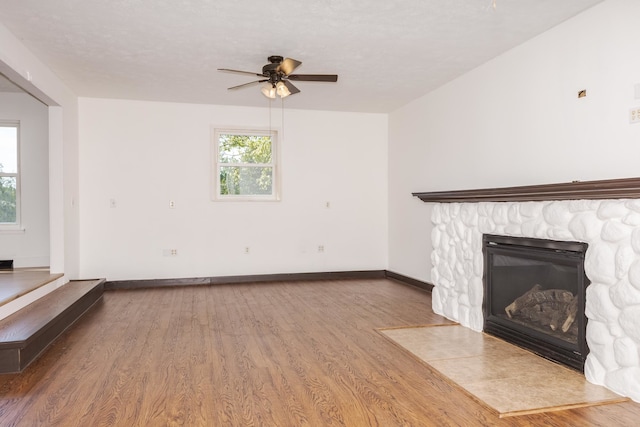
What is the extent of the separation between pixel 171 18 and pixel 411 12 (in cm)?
194

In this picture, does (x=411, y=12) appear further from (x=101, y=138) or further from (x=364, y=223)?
(x=101, y=138)

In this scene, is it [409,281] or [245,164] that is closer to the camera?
[409,281]

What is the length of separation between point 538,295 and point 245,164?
4620 millimetres

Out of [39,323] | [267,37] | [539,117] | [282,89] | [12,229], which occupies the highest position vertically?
[267,37]

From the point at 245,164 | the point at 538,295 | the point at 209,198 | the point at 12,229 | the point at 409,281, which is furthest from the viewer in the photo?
the point at 245,164

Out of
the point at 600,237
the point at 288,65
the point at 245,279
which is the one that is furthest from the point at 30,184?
the point at 600,237

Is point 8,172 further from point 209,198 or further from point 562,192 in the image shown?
point 562,192

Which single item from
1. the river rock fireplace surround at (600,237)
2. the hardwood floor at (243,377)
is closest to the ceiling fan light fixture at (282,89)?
the river rock fireplace surround at (600,237)

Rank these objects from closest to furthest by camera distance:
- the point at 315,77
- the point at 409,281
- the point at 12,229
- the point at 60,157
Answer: the point at 315,77, the point at 60,157, the point at 12,229, the point at 409,281

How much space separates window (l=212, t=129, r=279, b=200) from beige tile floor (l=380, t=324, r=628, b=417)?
11.7 feet

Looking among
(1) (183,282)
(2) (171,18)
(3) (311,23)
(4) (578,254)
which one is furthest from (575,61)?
(1) (183,282)

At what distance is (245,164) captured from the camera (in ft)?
22.1

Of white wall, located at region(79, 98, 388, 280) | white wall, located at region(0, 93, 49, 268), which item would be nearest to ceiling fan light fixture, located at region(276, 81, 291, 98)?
white wall, located at region(79, 98, 388, 280)

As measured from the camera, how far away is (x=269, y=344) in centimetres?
360
